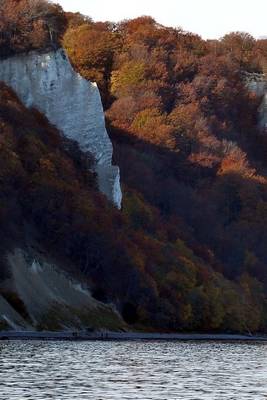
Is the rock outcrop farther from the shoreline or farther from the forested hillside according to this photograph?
the forested hillside

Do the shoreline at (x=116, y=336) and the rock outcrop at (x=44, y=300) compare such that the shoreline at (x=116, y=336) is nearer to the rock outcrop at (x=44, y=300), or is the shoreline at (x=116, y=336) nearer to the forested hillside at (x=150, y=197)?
the rock outcrop at (x=44, y=300)

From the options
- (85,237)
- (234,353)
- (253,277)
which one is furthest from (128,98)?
(234,353)

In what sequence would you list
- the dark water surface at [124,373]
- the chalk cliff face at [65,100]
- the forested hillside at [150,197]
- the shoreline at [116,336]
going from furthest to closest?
the chalk cliff face at [65,100], the forested hillside at [150,197], the shoreline at [116,336], the dark water surface at [124,373]

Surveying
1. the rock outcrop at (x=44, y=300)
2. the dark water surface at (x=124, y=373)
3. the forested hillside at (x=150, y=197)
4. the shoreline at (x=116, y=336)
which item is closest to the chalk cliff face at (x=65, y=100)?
the forested hillside at (x=150, y=197)

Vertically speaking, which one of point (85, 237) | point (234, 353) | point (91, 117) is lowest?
point (234, 353)

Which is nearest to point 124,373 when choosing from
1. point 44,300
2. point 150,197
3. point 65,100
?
point 44,300

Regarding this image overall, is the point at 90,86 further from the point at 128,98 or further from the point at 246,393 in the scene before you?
the point at 246,393
